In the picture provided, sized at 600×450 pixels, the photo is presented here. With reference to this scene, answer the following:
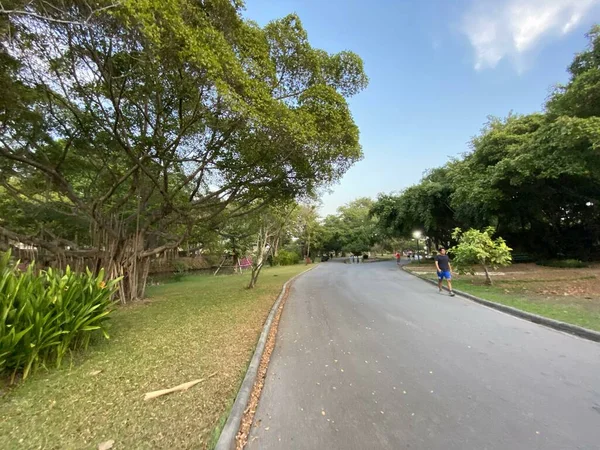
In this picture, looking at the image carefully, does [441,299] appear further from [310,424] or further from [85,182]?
[85,182]

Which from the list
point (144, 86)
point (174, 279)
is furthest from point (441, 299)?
point (174, 279)

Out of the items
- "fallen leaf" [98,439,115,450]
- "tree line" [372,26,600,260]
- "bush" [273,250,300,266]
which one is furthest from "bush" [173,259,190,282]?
"fallen leaf" [98,439,115,450]

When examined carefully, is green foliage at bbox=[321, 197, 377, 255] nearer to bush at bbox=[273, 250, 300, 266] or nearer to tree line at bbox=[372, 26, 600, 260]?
bush at bbox=[273, 250, 300, 266]

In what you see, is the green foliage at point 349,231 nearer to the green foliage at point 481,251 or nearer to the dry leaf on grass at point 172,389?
the green foliage at point 481,251

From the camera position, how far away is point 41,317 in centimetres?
378

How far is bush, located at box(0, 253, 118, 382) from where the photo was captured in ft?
11.7

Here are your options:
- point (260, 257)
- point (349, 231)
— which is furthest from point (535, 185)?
point (349, 231)

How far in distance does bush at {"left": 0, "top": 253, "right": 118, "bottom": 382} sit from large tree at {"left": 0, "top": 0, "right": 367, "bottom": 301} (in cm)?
396

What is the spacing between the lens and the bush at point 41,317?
3.56 meters

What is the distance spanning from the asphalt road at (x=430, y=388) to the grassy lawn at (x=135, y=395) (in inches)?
21.6

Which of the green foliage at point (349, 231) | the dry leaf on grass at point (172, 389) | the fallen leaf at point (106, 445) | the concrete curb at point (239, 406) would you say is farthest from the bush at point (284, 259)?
the fallen leaf at point (106, 445)

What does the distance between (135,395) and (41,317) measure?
1.70 meters

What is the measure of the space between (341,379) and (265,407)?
1.04m

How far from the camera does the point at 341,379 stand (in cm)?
372
